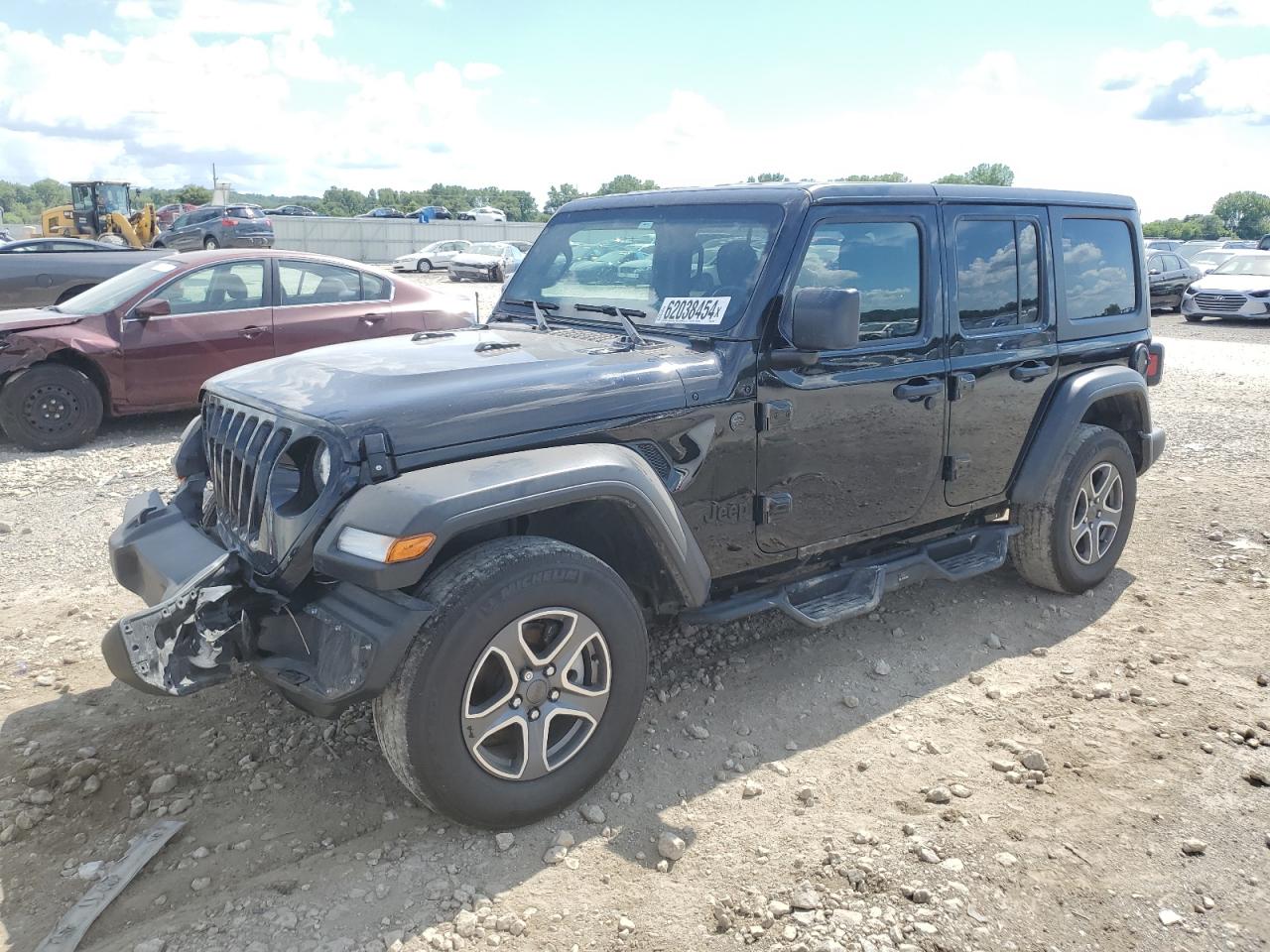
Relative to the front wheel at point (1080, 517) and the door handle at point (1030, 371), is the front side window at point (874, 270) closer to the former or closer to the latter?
the door handle at point (1030, 371)

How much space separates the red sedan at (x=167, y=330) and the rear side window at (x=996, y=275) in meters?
5.64

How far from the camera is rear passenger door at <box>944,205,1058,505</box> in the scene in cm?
432

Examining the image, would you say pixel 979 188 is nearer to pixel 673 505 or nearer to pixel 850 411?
pixel 850 411

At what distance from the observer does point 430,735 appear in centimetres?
285

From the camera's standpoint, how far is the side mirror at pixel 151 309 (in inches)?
310

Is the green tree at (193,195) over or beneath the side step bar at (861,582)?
over

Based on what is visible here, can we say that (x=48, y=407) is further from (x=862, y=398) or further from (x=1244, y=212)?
(x=1244, y=212)

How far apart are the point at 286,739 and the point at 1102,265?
4.38m

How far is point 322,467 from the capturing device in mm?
2998

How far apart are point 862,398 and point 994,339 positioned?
92 cm

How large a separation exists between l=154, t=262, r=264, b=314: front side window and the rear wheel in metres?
0.94

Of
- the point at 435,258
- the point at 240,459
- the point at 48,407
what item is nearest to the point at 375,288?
the point at 48,407

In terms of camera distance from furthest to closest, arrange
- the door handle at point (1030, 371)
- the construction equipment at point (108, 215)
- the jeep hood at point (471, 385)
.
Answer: the construction equipment at point (108, 215) → the door handle at point (1030, 371) → the jeep hood at point (471, 385)

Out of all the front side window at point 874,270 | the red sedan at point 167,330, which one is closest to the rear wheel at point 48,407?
the red sedan at point 167,330
